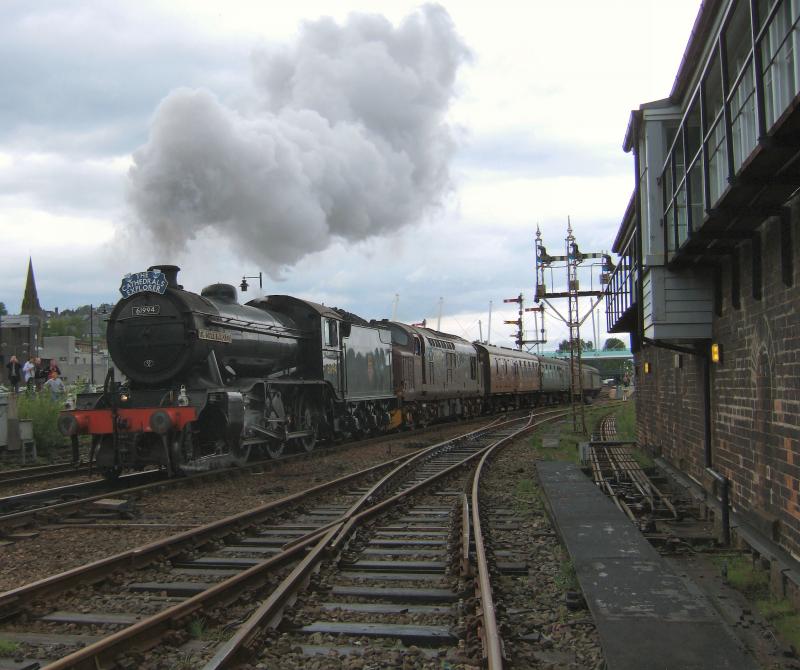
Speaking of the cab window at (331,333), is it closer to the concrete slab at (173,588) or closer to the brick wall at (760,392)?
the brick wall at (760,392)

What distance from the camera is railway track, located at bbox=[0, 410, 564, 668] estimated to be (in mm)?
4355

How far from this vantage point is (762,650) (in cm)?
437

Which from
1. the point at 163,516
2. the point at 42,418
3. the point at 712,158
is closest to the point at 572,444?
the point at 712,158

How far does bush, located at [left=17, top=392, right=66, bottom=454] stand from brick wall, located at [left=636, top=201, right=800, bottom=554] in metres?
13.3

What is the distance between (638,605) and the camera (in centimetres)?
459

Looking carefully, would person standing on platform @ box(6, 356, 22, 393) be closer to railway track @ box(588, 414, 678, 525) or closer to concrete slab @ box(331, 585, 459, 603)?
railway track @ box(588, 414, 678, 525)

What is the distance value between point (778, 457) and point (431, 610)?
3.03 meters

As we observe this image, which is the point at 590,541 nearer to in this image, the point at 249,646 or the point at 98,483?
the point at 249,646

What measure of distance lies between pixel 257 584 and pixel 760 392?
442 cm

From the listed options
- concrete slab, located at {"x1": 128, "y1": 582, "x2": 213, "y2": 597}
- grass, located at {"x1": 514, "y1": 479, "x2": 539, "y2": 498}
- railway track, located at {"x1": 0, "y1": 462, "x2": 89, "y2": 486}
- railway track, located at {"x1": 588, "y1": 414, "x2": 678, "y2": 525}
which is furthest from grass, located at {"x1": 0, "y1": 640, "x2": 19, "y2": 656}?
railway track, located at {"x1": 0, "y1": 462, "x2": 89, "y2": 486}

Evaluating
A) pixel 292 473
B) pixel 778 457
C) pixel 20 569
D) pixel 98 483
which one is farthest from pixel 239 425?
pixel 778 457

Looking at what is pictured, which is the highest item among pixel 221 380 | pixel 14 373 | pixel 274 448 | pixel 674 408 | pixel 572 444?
pixel 14 373

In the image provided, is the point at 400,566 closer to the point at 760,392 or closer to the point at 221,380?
the point at 760,392

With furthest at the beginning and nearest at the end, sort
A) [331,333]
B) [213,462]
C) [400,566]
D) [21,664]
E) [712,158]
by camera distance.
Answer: [331,333] → [213,462] → [712,158] → [400,566] → [21,664]
